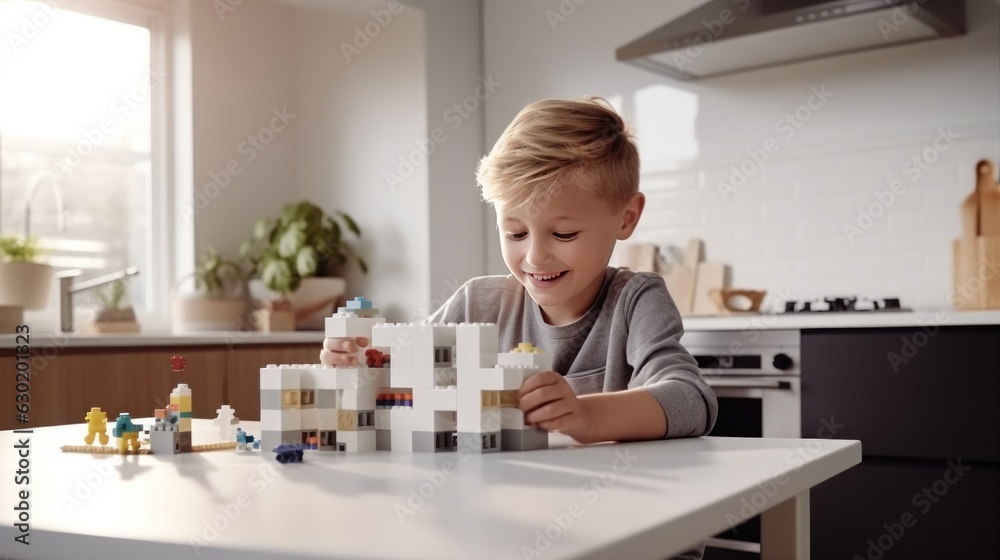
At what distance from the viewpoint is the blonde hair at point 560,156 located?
1.34 m

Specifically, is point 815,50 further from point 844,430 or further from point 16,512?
point 16,512

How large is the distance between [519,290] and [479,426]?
2.25 ft

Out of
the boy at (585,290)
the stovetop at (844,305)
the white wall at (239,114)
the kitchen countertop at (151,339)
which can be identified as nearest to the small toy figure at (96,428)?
the boy at (585,290)

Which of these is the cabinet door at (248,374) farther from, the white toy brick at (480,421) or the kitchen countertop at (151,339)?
the white toy brick at (480,421)

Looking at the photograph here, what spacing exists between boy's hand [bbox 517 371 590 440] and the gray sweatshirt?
144 mm

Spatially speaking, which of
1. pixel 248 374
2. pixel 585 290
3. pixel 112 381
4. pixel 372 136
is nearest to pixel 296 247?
pixel 372 136

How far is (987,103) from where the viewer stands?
3215mm

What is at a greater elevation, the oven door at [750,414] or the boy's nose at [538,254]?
the boy's nose at [538,254]

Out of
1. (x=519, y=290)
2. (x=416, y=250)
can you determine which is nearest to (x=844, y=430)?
(x=519, y=290)

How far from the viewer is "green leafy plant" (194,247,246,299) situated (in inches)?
150

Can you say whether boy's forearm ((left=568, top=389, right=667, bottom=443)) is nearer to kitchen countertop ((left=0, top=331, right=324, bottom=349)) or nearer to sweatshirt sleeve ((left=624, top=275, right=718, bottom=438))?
sweatshirt sleeve ((left=624, top=275, right=718, bottom=438))

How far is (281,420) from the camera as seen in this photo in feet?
3.52

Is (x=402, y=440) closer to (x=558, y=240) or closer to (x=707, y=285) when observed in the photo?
(x=558, y=240)

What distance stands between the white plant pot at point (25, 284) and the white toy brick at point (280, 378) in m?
2.30
